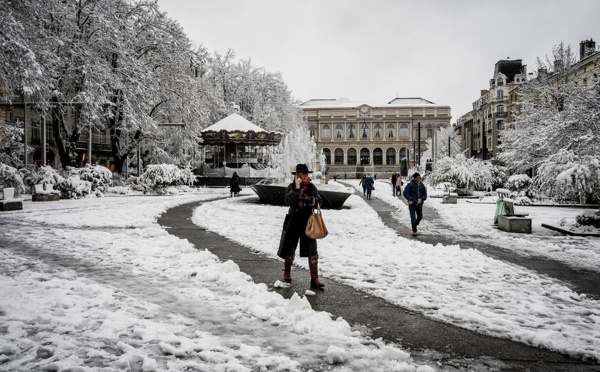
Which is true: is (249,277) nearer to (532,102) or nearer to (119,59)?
(119,59)

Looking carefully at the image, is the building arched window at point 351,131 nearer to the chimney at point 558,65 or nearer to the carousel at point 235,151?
the carousel at point 235,151

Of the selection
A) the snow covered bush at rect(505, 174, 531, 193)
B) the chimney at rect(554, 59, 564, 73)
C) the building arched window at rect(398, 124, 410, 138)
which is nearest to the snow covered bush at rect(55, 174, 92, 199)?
the snow covered bush at rect(505, 174, 531, 193)

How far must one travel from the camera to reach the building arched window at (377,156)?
102062mm

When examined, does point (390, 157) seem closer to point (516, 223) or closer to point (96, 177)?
point (96, 177)

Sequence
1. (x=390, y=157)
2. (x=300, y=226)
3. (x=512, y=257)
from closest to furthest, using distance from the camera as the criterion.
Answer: (x=300, y=226)
(x=512, y=257)
(x=390, y=157)

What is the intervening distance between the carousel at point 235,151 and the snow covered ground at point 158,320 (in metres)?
29.4

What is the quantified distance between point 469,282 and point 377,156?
97.8 metres

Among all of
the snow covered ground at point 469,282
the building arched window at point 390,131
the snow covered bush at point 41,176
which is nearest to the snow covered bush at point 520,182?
the snow covered ground at point 469,282

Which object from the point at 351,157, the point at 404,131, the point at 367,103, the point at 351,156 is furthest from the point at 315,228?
the point at 367,103

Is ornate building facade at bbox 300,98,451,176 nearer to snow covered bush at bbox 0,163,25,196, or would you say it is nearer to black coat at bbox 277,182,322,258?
snow covered bush at bbox 0,163,25,196

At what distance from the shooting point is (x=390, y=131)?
104 meters

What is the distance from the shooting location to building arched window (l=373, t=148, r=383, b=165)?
335ft

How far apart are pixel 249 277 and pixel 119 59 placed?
2542cm

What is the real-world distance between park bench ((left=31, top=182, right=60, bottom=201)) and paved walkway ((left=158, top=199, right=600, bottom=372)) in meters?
17.4
